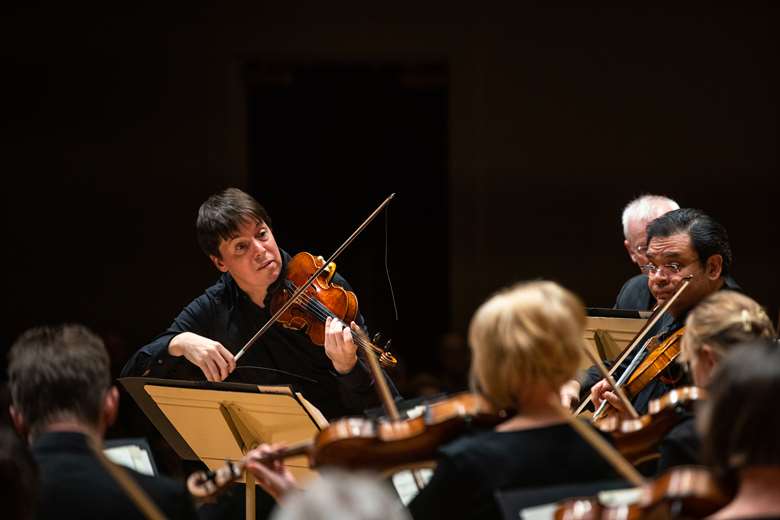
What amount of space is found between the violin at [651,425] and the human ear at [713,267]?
2.86ft

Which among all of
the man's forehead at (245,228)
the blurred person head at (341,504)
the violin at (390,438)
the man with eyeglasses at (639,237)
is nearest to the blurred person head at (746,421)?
the violin at (390,438)

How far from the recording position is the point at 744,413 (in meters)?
1.44

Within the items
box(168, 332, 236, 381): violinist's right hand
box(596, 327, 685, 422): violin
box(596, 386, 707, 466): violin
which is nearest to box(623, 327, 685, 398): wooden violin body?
box(596, 327, 685, 422): violin

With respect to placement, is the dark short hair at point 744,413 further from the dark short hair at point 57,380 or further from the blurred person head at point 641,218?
the blurred person head at point 641,218

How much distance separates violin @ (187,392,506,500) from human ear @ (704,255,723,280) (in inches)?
43.6

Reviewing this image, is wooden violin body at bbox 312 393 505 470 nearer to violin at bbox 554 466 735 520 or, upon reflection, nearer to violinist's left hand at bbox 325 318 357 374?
violin at bbox 554 466 735 520

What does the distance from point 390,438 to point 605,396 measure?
34.4 inches

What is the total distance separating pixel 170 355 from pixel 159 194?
Result: 104 inches

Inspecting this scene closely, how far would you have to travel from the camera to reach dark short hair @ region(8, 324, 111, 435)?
1.81m

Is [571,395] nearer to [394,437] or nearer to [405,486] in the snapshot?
[405,486]

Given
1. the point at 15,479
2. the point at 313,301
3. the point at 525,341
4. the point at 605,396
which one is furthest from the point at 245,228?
the point at 15,479

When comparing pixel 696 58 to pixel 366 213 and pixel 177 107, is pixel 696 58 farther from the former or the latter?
pixel 177 107

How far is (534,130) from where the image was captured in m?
5.46

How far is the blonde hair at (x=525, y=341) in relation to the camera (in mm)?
1783
